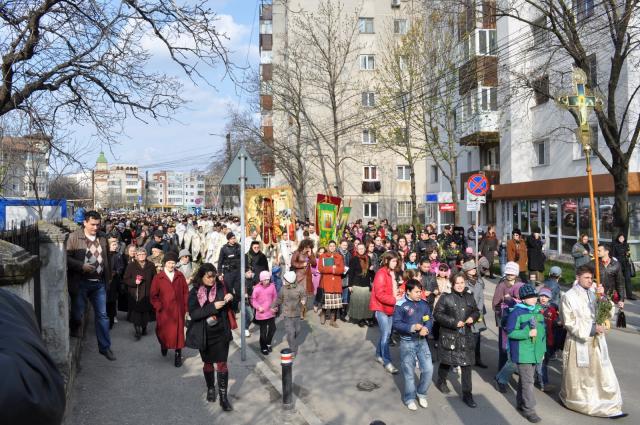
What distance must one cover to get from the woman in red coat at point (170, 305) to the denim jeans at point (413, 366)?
3310 millimetres

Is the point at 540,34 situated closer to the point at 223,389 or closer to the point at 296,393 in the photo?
the point at 296,393

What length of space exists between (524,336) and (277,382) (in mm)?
3262

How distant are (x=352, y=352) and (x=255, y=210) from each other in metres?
9.03

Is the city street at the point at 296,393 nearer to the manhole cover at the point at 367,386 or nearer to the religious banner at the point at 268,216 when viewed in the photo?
the manhole cover at the point at 367,386

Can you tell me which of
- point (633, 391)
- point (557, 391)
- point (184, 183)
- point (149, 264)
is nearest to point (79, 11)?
point (149, 264)

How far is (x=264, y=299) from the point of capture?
899 centimetres

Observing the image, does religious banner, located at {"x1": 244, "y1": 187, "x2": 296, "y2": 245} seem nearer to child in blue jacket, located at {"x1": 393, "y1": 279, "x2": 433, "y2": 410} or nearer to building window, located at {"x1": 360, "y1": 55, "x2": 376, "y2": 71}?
child in blue jacket, located at {"x1": 393, "y1": 279, "x2": 433, "y2": 410}

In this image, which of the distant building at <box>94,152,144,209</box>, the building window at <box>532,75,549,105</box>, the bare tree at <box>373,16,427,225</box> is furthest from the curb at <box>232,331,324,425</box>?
the distant building at <box>94,152,144,209</box>

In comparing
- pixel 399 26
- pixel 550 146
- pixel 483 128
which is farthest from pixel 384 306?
pixel 399 26

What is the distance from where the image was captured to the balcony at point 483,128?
26344mm

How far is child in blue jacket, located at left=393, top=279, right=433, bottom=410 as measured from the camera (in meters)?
6.63

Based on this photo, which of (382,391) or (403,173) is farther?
(403,173)

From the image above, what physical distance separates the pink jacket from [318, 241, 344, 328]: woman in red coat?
8.35ft

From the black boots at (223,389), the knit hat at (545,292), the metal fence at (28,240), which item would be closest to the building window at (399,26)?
the knit hat at (545,292)
